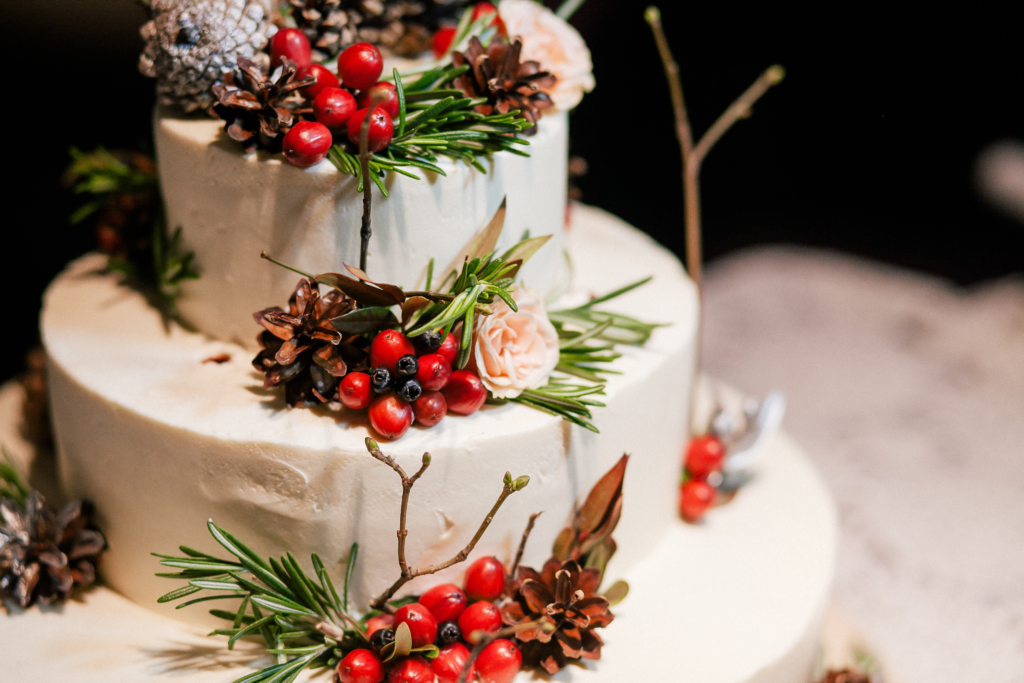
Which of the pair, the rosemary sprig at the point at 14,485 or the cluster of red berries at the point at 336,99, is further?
Answer: the rosemary sprig at the point at 14,485

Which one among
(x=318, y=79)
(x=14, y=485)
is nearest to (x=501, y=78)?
(x=318, y=79)

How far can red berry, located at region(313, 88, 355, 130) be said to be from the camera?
93cm

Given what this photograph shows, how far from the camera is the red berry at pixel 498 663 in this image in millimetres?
916

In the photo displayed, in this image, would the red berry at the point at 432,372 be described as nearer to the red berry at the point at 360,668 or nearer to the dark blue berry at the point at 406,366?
the dark blue berry at the point at 406,366

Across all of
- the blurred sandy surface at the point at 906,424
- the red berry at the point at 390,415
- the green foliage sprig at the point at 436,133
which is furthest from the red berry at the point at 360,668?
the blurred sandy surface at the point at 906,424

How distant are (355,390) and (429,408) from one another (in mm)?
87

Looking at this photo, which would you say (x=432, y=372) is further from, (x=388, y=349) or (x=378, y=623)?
(x=378, y=623)

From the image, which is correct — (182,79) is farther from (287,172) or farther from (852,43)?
(852,43)

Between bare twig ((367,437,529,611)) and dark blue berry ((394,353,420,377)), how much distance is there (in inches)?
3.4

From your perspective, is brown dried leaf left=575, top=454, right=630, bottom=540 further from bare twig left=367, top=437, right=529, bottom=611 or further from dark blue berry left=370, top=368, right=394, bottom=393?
dark blue berry left=370, top=368, right=394, bottom=393

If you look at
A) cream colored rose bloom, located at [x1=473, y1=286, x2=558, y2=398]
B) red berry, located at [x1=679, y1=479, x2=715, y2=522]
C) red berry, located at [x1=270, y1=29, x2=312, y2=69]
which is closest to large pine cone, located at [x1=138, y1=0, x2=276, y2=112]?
red berry, located at [x1=270, y1=29, x2=312, y2=69]

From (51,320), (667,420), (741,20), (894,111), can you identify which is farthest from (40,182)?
(894,111)

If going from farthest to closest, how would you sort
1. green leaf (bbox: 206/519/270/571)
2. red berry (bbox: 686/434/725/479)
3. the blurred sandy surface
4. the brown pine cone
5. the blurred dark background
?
the blurred dark background
the blurred sandy surface
red berry (bbox: 686/434/725/479)
the brown pine cone
green leaf (bbox: 206/519/270/571)

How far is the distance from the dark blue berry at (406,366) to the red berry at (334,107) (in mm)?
289
